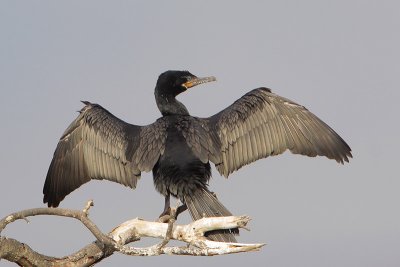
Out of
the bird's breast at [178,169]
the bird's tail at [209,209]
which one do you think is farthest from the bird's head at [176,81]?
the bird's tail at [209,209]

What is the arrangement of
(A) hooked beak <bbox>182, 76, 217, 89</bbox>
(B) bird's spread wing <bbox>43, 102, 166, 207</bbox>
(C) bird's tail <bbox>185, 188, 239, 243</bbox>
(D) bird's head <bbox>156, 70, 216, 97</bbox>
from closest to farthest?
(C) bird's tail <bbox>185, 188, 239, 243</bbox>
(B) bird's spread wing <bbox>43, 102, 166, 207</bbox>
(D) bird's head <bbox>156, 70, 216, 97</bbox>
(A) hooked beak <bbox>182, 76, 217, 89</bbox>

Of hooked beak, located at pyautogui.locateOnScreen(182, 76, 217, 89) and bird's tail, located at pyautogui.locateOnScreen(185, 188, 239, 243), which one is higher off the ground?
hooked beak, located at pyautogui.locateOnScreen(182, 76, 217, 89)

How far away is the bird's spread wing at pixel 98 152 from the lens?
10.8 meters

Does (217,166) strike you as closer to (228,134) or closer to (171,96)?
(228,134)

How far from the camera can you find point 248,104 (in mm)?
11547

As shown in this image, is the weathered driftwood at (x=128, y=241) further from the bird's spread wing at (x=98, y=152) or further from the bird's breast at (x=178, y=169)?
the bird's spread wing at (x=98, y=152)

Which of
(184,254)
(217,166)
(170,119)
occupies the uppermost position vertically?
(170,119)

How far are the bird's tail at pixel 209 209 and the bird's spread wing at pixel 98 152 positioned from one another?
1.10 metres

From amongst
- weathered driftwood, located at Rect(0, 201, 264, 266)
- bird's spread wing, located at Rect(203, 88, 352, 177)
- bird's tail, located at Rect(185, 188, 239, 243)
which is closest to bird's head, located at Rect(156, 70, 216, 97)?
bird's spread wing, located at Rect(203, 88, 352, 177)

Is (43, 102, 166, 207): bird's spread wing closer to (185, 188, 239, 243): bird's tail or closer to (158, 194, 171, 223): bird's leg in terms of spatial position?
(158, 194, 171, 223): bird's leg

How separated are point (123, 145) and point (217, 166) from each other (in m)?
1.38

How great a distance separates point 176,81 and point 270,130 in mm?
1542

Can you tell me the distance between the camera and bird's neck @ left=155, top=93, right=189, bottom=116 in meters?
11.3

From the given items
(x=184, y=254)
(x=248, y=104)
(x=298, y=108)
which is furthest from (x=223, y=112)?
(x=184, y=254)
